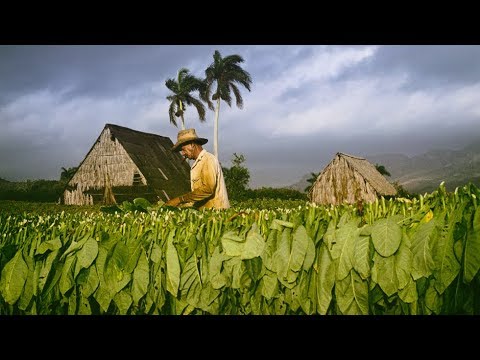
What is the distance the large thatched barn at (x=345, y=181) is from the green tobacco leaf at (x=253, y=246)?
65.2ft

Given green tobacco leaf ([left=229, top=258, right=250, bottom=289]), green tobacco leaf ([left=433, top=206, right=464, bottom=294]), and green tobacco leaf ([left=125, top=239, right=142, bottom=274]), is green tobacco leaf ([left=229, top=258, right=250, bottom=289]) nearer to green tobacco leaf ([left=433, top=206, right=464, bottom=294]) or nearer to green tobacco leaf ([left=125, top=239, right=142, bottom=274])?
green tobacco leaf ([left=125, top=239, right=142, bottom=274])

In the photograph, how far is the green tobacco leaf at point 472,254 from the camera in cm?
174

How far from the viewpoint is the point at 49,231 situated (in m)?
2.46

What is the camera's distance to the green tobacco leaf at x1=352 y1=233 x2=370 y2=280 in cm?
192

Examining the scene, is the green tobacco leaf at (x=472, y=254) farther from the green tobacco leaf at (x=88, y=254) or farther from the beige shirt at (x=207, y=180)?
the beige shirt at (x=207, y=180)

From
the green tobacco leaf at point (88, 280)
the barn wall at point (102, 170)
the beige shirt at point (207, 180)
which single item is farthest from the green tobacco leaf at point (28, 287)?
the barn wall at point (102, 170)

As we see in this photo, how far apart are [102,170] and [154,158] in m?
4.03

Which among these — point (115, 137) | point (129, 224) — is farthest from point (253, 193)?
point (129, 224)

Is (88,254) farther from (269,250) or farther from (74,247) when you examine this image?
(269,250)

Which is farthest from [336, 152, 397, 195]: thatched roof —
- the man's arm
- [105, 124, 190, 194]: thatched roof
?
the man's arm

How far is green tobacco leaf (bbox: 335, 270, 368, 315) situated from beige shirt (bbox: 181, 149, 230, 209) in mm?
3224
